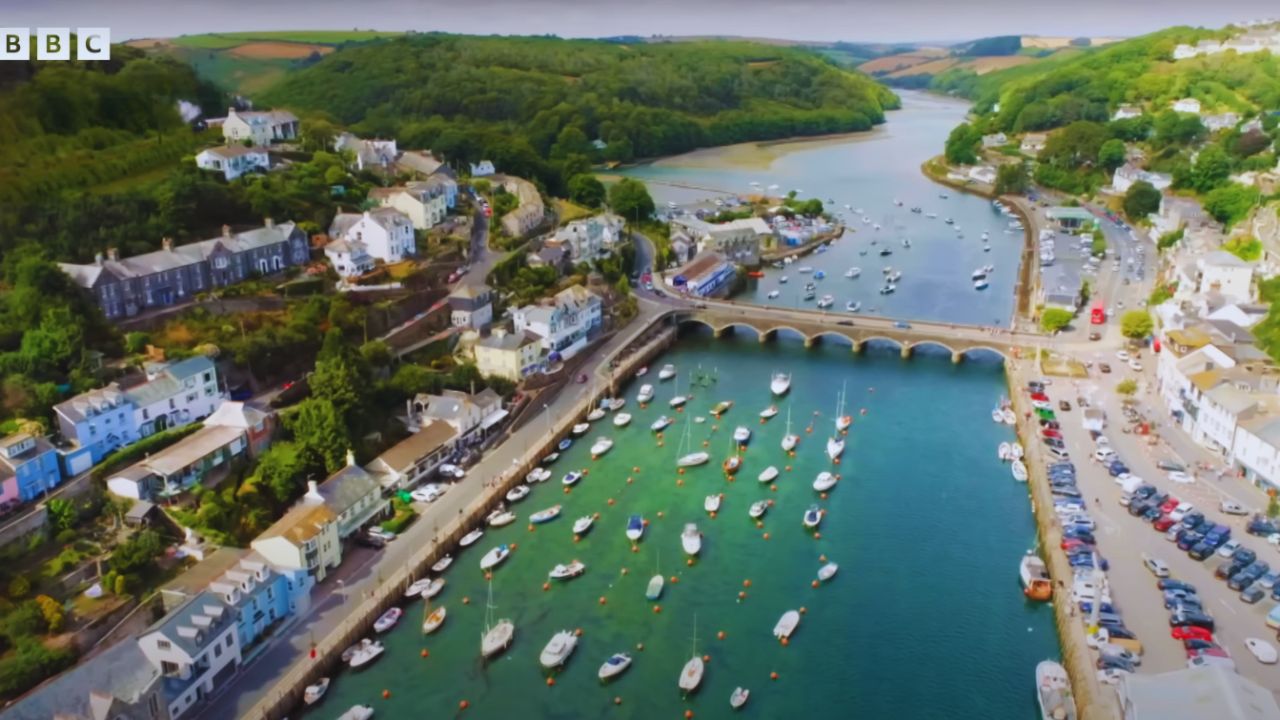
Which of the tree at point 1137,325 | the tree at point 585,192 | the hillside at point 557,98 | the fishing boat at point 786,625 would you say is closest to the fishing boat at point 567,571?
the fishing boat at point 786,625

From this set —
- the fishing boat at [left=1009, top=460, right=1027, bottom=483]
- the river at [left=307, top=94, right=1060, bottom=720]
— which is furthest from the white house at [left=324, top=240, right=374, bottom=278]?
the fishing boat at [left=1009, top=460, right=1027, bottom=483]

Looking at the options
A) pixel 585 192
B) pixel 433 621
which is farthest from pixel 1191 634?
pixel 585 192

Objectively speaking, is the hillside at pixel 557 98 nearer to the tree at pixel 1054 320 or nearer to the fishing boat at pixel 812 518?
the tree at pixel 1054 320

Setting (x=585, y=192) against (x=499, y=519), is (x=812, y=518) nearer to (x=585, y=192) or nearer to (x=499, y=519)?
(x=499, y=519)

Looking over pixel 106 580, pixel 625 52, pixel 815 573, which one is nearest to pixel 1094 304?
pixel 815 573

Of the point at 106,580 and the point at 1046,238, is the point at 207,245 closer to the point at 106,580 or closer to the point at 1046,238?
the point at 106,580

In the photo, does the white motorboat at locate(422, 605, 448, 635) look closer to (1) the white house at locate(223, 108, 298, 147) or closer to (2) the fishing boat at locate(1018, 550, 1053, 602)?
(2) the fishing boat at locate(1018, 550, 1053, 602)
